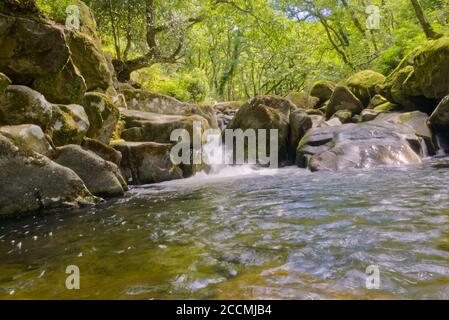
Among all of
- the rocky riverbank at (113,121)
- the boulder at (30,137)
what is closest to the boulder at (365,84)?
the rocky riverbank at (113,121)

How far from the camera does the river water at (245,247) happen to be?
10.0ft

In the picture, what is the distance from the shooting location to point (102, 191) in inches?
325

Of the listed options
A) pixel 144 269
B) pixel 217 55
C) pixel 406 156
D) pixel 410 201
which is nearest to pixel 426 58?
pixel 406 156

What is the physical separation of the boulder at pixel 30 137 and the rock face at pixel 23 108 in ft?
1.58

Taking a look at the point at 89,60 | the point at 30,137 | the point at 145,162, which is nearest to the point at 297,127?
the point at 145,162

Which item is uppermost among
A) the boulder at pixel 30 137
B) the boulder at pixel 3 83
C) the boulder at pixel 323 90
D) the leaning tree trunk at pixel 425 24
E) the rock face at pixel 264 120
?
the leaning tree trunk at pixel 425 24

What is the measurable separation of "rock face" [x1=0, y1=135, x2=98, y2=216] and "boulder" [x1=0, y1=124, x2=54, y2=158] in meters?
0.40

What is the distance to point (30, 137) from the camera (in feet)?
24.6

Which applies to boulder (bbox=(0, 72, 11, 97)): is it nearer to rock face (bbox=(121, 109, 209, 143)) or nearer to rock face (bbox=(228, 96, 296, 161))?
rock face (bbox=(121, 109, 209, 143))

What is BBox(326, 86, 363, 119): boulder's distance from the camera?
1766 centimetres

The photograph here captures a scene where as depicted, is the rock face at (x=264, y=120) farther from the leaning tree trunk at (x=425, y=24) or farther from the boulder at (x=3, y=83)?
the boulder at (x=3, y=83)

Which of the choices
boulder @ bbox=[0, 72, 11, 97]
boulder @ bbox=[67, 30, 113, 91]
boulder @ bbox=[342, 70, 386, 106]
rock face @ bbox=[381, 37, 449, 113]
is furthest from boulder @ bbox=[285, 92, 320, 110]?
boulder @ bbox=[0, 72, 11, 97]
